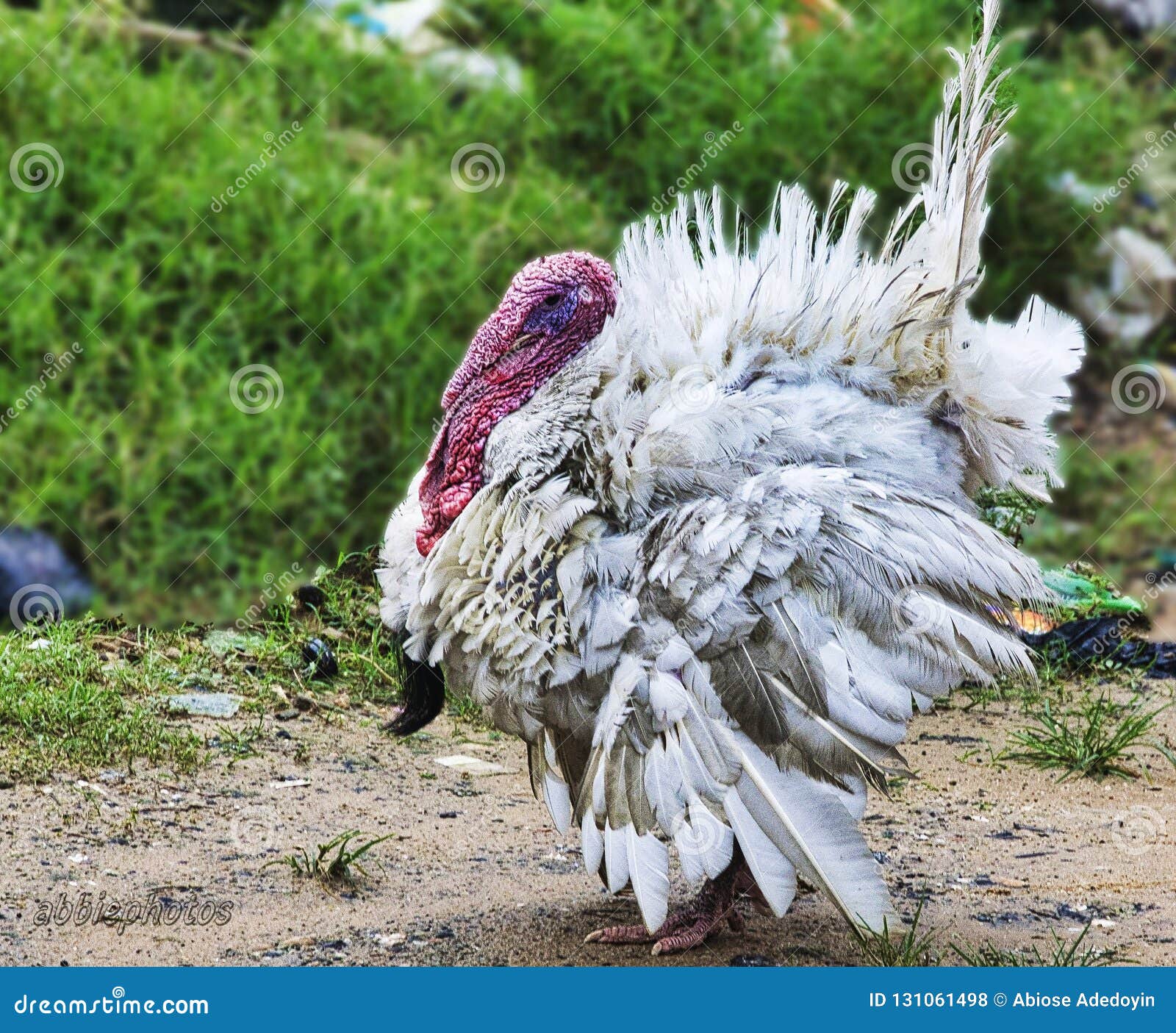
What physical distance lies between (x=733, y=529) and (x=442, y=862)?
144cm

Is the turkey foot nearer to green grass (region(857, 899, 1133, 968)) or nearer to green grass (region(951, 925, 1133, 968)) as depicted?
green grass (region(857, 899, 1133, 968))

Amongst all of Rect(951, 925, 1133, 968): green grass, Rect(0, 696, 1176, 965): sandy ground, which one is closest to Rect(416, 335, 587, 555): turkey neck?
Rect(0, 696, 1176, 965): sandy ground

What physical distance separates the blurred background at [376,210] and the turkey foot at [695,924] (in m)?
2.12

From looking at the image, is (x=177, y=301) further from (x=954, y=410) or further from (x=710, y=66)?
(x=954, y=410)

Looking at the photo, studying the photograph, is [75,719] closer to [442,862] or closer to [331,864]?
[331,864]

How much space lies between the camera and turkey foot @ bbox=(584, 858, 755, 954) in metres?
3.87

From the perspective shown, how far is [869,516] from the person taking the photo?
3.68 m

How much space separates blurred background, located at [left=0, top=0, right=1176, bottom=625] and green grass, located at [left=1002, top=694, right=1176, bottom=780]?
0.83m

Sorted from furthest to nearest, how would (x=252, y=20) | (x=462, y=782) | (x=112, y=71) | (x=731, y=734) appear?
1. (x=252, y=20)
2. (x=112, y=71)
3. (x=462, y=782)
4. (x=731, y=734)

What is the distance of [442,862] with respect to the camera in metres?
4.36

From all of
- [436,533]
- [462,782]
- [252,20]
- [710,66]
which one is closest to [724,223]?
[710,66]

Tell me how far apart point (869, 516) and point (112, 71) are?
210 inches

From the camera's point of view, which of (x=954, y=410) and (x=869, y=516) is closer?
(x=869, y=516)

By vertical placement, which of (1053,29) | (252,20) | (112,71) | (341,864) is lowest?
(341,864)
